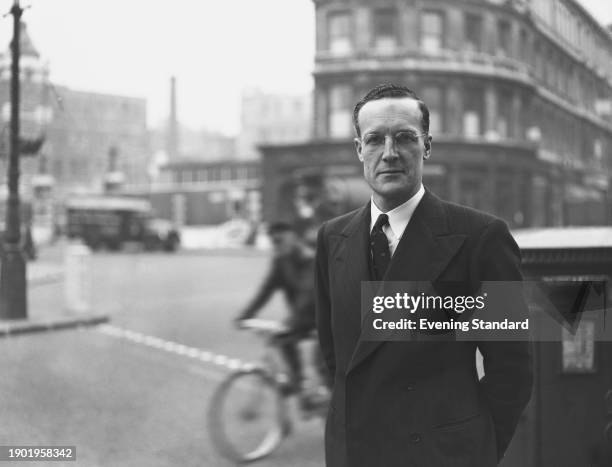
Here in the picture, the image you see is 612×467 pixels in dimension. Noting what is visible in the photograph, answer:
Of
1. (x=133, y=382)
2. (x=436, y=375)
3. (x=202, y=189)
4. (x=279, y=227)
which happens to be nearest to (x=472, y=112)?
(x=133, y=382)

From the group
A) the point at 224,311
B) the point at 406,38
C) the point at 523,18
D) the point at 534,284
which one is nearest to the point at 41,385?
the point at 534,284

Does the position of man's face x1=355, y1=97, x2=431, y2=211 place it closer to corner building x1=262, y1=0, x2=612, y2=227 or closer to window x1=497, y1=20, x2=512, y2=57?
corner building x1=262, y1=0, x2=612, y2=227

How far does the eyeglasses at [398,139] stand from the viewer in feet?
6.72

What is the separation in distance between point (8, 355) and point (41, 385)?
44.3 inches

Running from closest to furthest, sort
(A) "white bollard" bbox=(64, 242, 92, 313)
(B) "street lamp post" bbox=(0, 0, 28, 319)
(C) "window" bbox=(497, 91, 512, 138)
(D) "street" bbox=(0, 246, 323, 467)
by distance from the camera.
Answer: (D) "street" bbox=(0, 246, 323, 467) < (B) "street lamp post" bbox=(0, 0, 28, 319) < (A) "white bollard" bbox=(64, 242, 92, 313) < (C) "window" bbox=(497, 91, 512, 138)

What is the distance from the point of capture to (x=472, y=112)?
22094 millimetres

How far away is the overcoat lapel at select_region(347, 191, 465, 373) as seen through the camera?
2.09m

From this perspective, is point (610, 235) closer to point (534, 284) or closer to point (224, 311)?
point (534, 284)

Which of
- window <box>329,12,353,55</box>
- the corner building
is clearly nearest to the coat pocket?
the corner building

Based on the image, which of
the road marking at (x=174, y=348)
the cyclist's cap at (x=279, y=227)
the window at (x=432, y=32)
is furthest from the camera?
the window at (x=432, y=32)

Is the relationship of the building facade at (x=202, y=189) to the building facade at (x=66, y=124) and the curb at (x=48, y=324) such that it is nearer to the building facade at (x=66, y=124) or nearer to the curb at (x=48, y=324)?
the curb at (x=48, y=324)

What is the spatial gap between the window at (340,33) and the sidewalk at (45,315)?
391 inches

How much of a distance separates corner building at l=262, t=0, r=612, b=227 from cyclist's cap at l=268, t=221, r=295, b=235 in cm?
451

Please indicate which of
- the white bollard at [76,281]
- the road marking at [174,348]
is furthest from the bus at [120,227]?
the road marking at [174,348]
